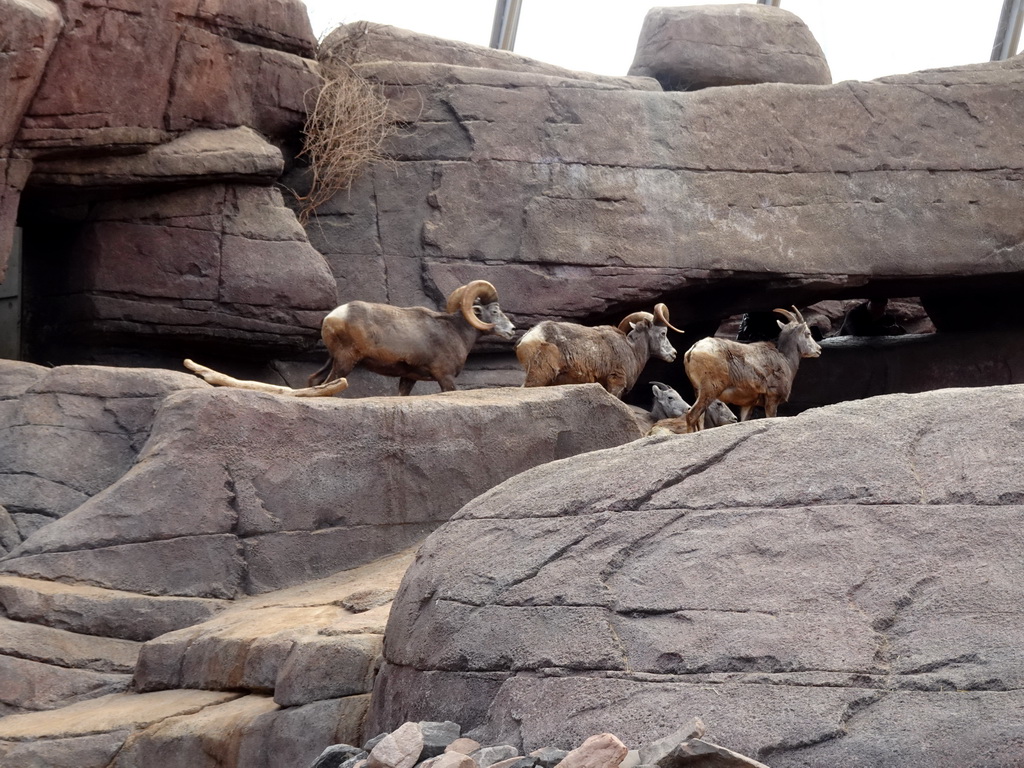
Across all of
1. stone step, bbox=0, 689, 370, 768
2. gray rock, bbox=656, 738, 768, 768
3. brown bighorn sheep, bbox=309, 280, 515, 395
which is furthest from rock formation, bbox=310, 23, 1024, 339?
gray rock, bbox=656, 738, 768, 768

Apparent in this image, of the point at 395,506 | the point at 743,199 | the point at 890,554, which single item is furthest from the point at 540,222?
the point at 890,554

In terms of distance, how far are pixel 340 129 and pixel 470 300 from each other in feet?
7.83

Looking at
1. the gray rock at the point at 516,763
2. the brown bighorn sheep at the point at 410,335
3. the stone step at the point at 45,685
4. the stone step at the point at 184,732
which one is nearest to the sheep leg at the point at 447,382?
the brown bighorn sheep at the point at 410,335

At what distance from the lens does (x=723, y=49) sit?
14.5 meters

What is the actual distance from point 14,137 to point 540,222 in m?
4.63

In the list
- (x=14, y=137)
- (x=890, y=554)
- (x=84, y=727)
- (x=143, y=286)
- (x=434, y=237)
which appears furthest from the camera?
(x=434, y=237)

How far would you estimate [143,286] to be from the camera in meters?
10.6

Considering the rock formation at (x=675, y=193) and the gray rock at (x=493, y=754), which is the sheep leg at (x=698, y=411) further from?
the gray rock at (x=493, y=754)

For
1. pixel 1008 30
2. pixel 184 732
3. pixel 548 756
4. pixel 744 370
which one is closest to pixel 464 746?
pixel 548 756

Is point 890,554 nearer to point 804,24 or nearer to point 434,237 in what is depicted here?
point 434,237

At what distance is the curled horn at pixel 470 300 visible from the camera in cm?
1031

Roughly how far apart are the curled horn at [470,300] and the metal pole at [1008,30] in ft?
27.0

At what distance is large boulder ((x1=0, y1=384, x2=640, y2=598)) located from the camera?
7672mm

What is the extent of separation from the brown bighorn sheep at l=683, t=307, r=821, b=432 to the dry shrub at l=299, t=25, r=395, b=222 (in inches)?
138
